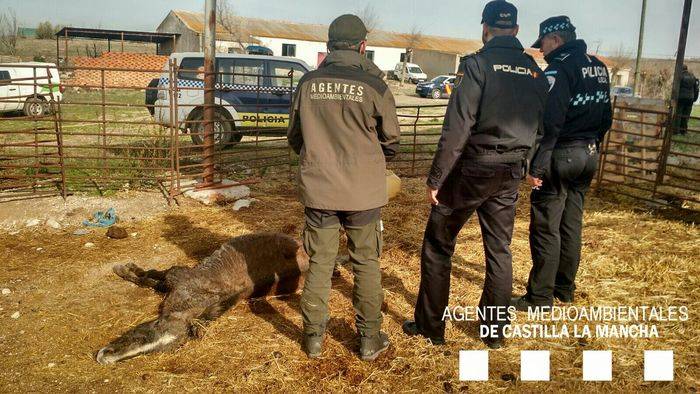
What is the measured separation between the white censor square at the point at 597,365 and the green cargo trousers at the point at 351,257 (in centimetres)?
134

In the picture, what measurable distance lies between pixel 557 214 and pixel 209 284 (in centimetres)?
264

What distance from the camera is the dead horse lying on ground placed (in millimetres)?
3619

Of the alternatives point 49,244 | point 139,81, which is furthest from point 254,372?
point 139,81

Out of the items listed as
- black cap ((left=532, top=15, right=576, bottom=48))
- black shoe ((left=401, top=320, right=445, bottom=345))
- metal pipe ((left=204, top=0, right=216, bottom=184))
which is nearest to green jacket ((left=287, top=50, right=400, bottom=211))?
black shoe ((left=401, top=320, right=445, bottom=345))

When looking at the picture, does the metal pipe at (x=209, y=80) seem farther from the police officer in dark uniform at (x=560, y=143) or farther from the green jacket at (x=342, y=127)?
the police officer in dark uniform at (x=560, y=143)

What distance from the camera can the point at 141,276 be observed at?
15.8 ft

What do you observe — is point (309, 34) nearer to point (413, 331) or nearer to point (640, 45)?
point (640, 45)

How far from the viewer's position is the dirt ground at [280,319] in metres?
3.31

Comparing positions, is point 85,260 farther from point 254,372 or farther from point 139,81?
point 139,81

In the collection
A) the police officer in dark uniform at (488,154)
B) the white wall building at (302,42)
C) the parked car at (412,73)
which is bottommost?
the police officer in dark uniform at (488,154)

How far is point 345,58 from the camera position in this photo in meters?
3.22

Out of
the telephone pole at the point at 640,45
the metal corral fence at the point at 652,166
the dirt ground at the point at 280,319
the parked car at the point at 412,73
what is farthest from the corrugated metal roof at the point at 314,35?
the dirt ground at the point at 280,319

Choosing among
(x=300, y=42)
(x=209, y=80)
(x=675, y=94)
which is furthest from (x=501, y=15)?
(x=300, y=42)

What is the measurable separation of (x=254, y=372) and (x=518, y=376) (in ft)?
5.33
